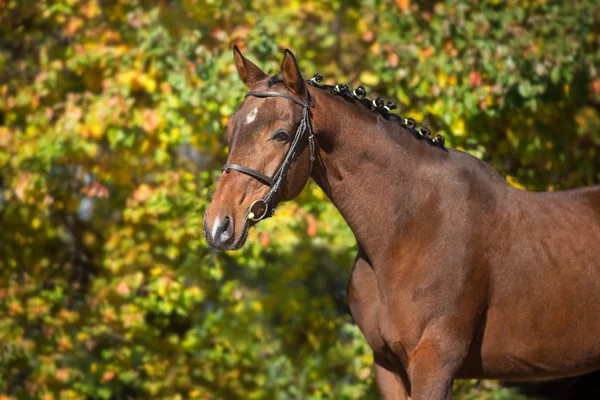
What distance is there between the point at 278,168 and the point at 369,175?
43 cm

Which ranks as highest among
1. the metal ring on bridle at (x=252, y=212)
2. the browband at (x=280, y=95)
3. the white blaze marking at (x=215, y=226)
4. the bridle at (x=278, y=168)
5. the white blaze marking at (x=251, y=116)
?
the browband at (x=280, y=95)

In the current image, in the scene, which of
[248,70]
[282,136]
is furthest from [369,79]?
[282,136]

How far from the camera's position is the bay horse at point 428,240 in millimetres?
3076

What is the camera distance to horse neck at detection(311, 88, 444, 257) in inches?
Answer: 127

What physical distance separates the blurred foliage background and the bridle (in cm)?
204

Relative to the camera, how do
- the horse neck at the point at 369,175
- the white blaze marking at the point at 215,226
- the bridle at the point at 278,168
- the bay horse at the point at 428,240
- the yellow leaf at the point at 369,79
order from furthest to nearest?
1. the yellow leaf at the point at 369,79
2. the horse neck at the point at 369,175
3. the bay horse at the point at 428,240
4. the bridle at the point at 278,168
5. the white blaze marking at the point at 215,226

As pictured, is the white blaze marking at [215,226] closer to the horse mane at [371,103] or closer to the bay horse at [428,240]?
the bay horse at [428,240]

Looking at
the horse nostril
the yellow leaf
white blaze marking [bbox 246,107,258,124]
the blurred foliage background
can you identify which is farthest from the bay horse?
the yellow leaf

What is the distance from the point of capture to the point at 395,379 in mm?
3441

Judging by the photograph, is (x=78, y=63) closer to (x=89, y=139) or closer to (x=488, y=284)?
(x=89, y=139)

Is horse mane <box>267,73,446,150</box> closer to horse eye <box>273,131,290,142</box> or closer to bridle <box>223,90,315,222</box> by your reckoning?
bridle <box>223,90,315,222</box>

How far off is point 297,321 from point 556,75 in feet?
10.6

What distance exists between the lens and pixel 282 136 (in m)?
3.02

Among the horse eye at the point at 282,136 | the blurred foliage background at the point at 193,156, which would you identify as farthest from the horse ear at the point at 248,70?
the blurred foliage background at the point at 193,156
